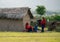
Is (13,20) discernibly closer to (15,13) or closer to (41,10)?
(15,13)

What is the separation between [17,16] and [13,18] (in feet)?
1.26

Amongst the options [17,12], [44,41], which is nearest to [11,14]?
[17,12]

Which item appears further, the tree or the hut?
the tree

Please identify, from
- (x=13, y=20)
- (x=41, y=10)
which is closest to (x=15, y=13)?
(x=13, y=20)

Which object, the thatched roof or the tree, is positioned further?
the tree

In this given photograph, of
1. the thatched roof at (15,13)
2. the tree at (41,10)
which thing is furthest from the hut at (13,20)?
the tree at (41,10)

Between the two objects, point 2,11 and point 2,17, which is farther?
point 2,11

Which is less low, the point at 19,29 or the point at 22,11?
the point at 22,11

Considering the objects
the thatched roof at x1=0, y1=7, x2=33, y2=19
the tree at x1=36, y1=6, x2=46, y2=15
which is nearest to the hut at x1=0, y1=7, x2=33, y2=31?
the thatched roof at x1=0, y1=7, x2=33, y2=19

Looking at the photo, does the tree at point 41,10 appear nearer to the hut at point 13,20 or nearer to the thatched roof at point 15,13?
the thatched roof at point 15,13

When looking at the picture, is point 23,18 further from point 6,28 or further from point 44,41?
point 44,41

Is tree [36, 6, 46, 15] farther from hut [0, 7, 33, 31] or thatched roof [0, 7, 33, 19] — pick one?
hut [0, 7, 33, 31]

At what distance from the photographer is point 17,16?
816 inches

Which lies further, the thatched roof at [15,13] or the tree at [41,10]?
the tree at [41,10]
